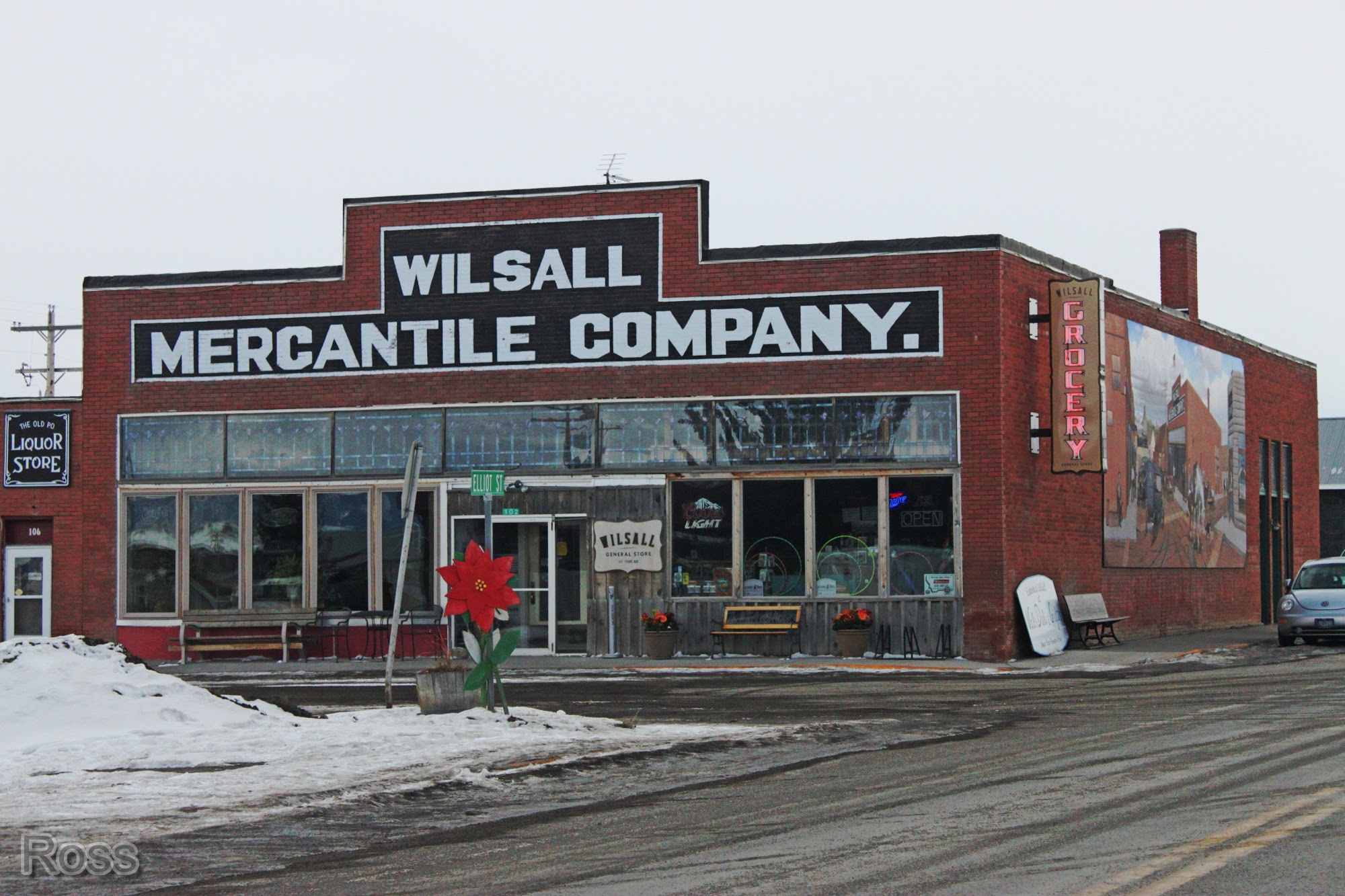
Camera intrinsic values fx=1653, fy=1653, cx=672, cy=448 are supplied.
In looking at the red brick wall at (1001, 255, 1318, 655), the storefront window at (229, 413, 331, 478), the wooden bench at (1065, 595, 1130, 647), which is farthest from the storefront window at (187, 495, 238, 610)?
the wooden bench at (1065, 595, 1130, 647)

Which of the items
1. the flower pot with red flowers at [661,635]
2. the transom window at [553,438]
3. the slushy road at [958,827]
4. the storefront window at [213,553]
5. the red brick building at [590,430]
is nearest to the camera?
the slushy road at [958,827]

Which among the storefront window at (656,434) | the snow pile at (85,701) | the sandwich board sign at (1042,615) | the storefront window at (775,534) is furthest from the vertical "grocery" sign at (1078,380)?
the snow pile at (85,701)

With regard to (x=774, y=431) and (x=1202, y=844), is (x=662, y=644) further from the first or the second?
(x=1202, y=844)

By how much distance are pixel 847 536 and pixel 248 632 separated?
32.9 feet

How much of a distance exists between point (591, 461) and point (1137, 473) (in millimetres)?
10334

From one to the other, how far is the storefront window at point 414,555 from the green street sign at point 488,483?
9203mm

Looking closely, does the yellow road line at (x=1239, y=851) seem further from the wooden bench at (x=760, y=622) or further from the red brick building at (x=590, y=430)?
the wooden bench at (x=760, y=622)

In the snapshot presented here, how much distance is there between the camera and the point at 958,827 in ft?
31.0

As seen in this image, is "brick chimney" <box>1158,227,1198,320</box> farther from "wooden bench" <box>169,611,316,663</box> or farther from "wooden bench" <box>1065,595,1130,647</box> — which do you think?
"wooden bench" <box>169,611,316,663</box>

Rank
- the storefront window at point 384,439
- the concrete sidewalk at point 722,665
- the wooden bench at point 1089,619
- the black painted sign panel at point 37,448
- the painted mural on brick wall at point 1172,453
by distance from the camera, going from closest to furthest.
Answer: the concrete sidewalk at point 722,665 → the wooden bench at point 1089,619 → the storefront window at point 384,439 → the painted mural on brick wall at point 1172,453 → the black painted sign panel at point 37,448

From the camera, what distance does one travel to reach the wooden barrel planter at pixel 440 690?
1484 centimetres

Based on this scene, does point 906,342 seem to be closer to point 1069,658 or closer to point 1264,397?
point 1069,658

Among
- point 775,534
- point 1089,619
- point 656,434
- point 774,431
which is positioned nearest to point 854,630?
point 775,534

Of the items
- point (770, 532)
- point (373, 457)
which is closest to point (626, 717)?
point (770, 532)
